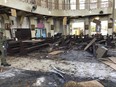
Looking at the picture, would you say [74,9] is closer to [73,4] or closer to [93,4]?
[73,4]

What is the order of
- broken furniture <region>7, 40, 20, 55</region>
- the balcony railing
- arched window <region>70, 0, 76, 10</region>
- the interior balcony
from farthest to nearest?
arched window <region>70, 0, 76, 10</region> → the balcony railing → the interior balcony → broken furniture <region>7, 40, 20, 55</region>

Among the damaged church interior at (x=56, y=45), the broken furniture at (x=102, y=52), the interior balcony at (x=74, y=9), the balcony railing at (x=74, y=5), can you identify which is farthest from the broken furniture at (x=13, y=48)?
the balcony railing at (x=74, y=5)

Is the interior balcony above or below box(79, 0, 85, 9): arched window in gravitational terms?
below

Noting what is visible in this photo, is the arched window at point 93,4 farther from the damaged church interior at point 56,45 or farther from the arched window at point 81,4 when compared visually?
the arched window at point 81,4

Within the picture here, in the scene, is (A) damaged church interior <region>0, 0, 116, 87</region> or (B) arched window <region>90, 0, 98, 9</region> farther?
(B) arched window <region>90, 0, 98, 9</region>

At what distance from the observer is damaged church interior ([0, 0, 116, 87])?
451 cm

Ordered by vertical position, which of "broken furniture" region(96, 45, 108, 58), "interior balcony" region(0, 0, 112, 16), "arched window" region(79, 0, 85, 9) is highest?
"arched window" region(79, 0, 85, 9)

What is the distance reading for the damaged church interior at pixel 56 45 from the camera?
451 cm

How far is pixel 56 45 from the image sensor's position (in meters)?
11.8

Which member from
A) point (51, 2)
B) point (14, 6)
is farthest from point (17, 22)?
point (51, 2)

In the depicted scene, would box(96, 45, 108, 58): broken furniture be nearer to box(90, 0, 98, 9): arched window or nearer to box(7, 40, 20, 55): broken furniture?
box(7, 40, 20, 55): broken furniture

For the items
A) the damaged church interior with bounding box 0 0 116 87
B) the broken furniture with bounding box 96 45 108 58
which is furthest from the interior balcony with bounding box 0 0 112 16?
the broken furniture with bounding box 96 45 108 58

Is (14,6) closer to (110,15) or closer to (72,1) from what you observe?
(72,1)

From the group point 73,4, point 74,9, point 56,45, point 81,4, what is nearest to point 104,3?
point 81,4
